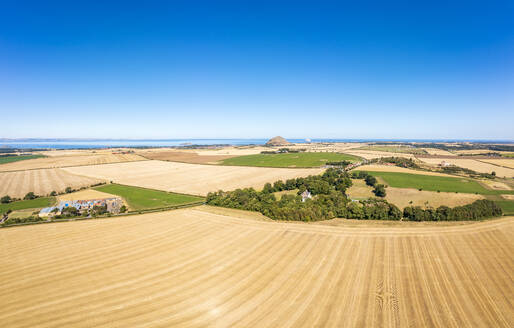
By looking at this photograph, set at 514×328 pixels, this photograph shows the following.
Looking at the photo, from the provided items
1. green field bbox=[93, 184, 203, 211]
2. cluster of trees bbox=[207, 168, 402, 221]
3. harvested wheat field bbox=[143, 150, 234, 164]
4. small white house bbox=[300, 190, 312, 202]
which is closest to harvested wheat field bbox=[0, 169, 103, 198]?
green field bbox=[93, 184, 203, 211]

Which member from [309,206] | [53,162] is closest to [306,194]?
[309,206]

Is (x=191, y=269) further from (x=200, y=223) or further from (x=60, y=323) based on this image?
(x=200, y=223)

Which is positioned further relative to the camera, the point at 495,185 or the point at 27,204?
the point at 495,185

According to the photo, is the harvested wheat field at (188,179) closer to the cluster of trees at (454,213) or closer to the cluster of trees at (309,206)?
the cluster of trees at (309,206)

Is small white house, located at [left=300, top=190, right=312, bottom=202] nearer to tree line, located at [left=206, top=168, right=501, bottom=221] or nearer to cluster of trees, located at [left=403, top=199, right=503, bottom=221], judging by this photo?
tree line, located at [left=206, top=168, right=501, bottom=221]

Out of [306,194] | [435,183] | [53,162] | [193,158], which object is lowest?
[306,194]

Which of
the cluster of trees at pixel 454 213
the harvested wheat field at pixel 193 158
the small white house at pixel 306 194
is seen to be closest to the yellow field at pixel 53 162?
the harvested wheat field at pixel 193 158

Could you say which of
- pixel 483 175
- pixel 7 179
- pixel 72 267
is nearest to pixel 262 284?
pixel 72 267

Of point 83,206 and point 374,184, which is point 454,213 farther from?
point 83,206
